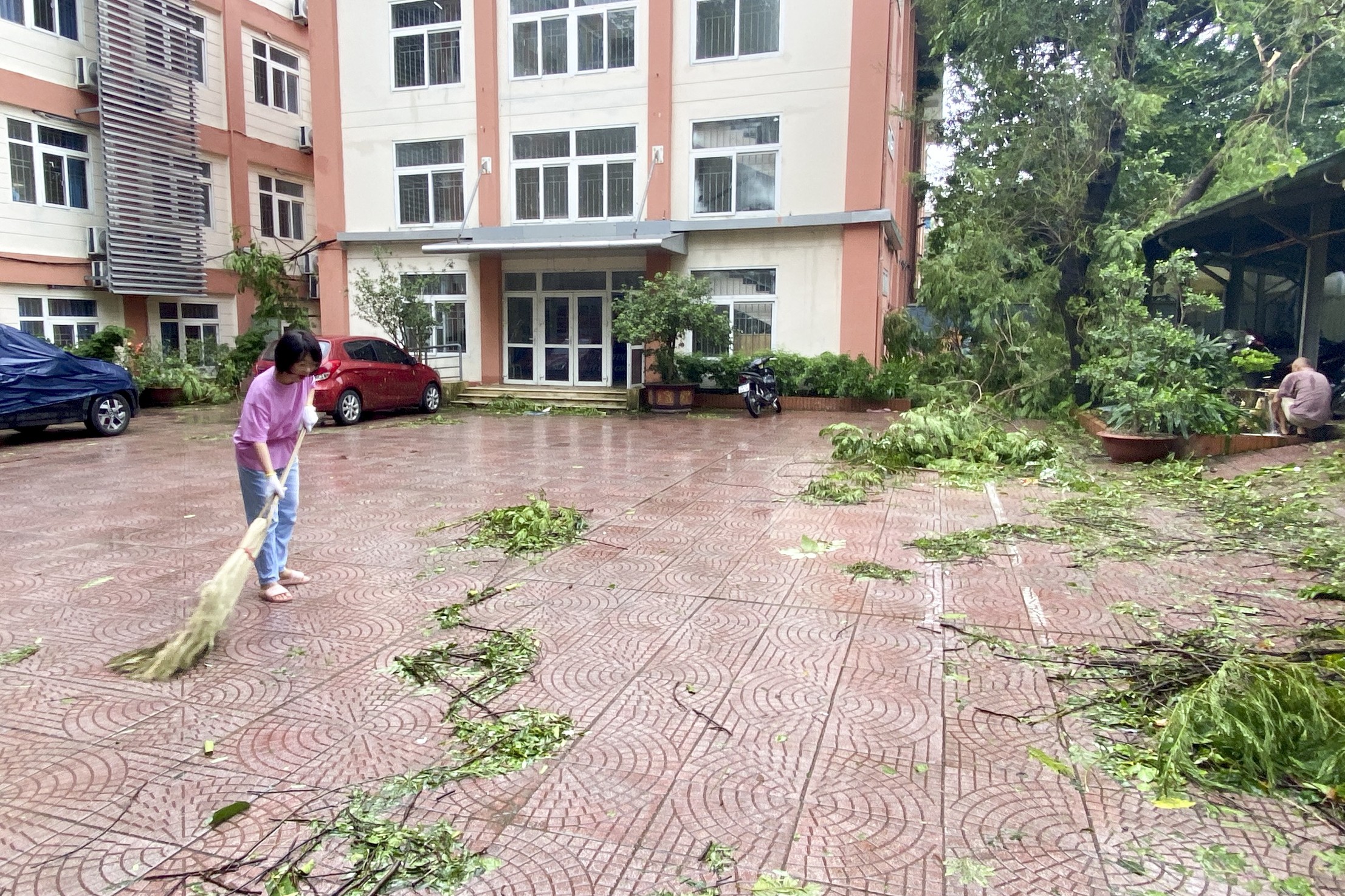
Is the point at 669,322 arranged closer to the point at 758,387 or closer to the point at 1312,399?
the point at 758,387

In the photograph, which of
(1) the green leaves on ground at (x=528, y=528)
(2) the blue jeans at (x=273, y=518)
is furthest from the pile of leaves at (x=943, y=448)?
(2) the blue jeans at (x=273, y=518)

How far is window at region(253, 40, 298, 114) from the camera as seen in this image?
23.3 metres

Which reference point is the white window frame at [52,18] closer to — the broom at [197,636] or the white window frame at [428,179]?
the white window frame at [428,179]

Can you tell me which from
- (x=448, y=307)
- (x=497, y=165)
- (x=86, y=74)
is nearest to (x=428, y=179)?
(x=497, y=165)

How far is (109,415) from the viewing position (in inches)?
534

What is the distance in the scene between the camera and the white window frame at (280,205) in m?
23.5

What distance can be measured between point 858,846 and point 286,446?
4018mm

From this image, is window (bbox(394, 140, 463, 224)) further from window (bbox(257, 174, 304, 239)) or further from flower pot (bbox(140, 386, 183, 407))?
flower pot (bbox(140, 386, 183, 407))

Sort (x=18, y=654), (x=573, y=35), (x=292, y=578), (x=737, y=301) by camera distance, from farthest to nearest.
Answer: (x=573, y=35), (x=737, y=301), (x=292, y=578), (x=18, y=654)

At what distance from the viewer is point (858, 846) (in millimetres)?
2738

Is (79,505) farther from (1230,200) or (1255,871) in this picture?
(1230,200)

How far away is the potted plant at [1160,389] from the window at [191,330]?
61.7ft

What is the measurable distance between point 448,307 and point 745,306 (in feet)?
23.5

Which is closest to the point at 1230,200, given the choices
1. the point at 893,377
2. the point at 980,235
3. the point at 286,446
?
the point at 980,235
